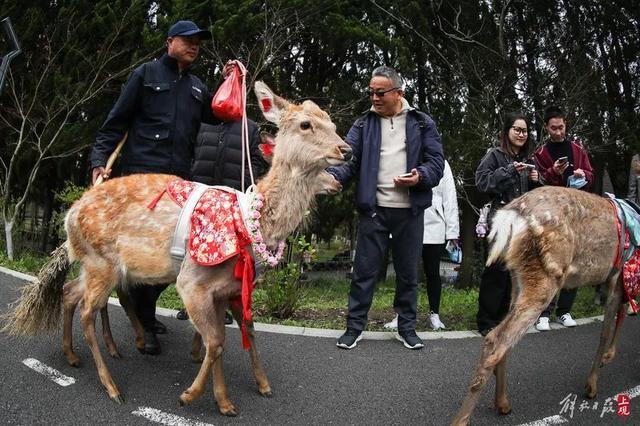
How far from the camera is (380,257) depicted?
4.47 m

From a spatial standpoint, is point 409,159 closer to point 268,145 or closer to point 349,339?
point 268,145

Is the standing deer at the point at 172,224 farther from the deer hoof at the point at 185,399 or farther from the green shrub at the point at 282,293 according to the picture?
the green shrub at the point at 282,293

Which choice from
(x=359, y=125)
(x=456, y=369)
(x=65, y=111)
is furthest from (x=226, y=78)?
(x=65, y=111)

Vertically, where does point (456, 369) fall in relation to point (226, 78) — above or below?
below

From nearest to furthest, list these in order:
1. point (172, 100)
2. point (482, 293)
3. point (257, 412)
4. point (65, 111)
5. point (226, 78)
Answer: point (257, 412), point (226, 78), point (172, 100), point (482, 293), point (65, 111)

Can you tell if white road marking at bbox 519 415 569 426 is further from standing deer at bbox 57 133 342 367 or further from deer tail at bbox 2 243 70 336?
deer tail at bbox 2 243 70 336

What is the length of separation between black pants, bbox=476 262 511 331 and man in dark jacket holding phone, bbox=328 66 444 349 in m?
0.83

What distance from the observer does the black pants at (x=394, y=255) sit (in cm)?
437

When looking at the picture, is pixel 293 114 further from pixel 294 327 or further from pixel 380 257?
pixel 294 327

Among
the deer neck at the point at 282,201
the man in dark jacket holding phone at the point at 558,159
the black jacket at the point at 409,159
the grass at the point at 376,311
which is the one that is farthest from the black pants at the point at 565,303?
the deer neck at the point at 282,201

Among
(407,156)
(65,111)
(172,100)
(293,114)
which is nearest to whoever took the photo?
(293,114)

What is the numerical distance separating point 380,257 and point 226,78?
2066 millimetres

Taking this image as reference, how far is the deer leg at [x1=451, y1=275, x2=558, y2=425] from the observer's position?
280cm

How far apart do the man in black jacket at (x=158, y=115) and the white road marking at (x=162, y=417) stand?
3.35ft
